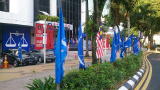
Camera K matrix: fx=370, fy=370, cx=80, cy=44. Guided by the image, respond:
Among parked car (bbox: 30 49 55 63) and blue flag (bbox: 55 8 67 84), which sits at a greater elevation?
blue flag (bbox: 55 8 67 84)

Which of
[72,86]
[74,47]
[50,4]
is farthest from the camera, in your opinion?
[74,47]

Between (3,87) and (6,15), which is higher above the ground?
(6,15)

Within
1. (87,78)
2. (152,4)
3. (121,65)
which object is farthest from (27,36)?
(87,78)

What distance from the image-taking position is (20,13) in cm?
4759

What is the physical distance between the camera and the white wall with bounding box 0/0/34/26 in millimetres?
43763

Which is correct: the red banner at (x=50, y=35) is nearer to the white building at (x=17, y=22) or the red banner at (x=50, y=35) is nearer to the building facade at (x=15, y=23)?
the white building at (x=17, y=22)

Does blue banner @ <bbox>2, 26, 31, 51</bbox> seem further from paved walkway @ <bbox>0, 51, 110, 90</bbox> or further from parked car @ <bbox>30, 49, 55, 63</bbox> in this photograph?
paved walkway @ <bbox>0, 51, 110, 90</bbox>

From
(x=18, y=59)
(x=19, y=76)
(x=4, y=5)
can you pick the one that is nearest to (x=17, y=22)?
(x=4, y=5)

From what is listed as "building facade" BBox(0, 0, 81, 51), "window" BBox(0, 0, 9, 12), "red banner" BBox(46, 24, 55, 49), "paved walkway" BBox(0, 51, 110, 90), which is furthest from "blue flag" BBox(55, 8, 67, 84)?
"window" BBox(0, 0, 9, 12)

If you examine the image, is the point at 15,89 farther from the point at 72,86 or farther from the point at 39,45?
the point at 39,45

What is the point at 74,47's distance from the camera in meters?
63.9

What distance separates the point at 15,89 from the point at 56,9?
1793 inches

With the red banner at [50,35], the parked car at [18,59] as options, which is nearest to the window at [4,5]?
the red banner at [50,35]

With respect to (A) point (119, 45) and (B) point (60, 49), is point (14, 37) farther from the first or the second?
(B) point (60, 49)
